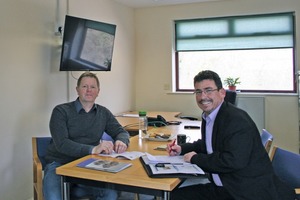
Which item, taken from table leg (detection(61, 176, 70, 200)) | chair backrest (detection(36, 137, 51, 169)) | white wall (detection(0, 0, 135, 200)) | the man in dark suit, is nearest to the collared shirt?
the man in dark suit

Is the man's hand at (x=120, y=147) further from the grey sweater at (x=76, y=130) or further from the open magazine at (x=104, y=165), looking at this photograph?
the open magazine at (x=104, y=165)

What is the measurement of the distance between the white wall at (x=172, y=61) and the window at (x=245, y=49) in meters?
0.13

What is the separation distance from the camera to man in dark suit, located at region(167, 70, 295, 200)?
1.66 meters

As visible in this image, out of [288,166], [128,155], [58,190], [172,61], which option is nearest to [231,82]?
[172,61]

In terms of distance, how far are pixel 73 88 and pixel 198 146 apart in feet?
7.16

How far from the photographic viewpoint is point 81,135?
2.34m

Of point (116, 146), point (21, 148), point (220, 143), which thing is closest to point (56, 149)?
point (116, 146)

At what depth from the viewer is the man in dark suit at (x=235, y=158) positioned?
5.45 ft

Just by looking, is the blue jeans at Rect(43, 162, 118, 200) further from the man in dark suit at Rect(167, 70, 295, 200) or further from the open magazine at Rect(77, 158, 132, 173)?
the man in dark suit at Rect(167, 70, 295, 200)

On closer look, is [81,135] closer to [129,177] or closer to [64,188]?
[64,188]

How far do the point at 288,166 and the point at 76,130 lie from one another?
59.9 inches

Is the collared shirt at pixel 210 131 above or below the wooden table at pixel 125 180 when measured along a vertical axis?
above

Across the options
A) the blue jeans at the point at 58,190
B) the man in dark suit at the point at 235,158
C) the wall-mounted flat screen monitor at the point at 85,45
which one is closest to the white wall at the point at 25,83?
the wall-mounted flat screen monitor at the point at 85,45

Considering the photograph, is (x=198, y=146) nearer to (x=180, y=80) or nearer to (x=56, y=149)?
(x=56, y=149)
